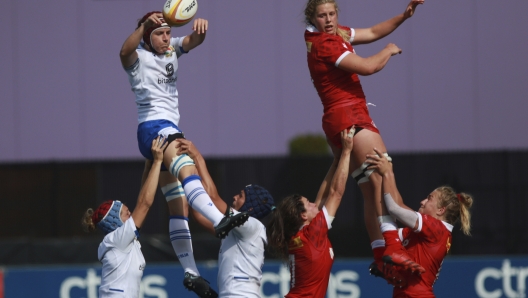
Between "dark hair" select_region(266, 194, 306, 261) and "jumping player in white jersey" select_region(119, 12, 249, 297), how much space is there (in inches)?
16.3

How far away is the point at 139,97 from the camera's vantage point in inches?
248

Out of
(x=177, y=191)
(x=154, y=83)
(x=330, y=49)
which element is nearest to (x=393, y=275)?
(x=330, y=49)

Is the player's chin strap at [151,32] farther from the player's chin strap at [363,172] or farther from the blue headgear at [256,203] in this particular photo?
the player's chin strap at [363,172]

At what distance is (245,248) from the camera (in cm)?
583

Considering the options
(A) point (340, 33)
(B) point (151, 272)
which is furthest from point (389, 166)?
(B) point (151, 272)

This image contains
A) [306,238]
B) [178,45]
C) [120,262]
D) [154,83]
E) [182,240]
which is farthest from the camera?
[182,240]

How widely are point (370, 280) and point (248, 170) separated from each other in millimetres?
4419

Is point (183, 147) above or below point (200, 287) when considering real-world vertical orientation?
above

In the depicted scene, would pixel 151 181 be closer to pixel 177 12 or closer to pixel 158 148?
pixel 158 148

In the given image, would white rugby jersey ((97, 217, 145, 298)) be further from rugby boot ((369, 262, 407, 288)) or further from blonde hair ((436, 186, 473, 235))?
blonde hair ((436, 186, 473, 235))

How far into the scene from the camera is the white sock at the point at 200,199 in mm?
5711

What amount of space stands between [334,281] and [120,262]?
3.65 meters

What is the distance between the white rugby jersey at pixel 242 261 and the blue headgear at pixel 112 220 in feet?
3.00

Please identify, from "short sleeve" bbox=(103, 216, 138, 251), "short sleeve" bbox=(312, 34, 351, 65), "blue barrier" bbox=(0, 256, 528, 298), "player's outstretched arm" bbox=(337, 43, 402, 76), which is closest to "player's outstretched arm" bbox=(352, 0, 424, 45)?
"short sleeve" bbox=(312, 34, 351, 65)
